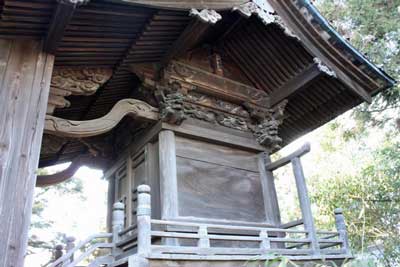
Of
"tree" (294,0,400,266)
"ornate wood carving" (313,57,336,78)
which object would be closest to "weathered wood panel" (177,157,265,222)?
"ornate wood carving" (313,57,336,78)

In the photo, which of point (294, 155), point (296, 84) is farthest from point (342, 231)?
point (296, 84)

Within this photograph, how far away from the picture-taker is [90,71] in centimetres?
446

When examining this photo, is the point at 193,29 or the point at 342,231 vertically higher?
the point at 193,29

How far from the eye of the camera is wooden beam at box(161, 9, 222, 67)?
13.4 ft

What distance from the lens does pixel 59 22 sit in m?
3.37

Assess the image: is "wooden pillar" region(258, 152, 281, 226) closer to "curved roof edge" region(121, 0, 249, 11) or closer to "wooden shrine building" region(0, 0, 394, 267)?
"wooden shrine building" region(0, 0, 394, 267)

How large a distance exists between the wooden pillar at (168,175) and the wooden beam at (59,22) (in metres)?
1.83

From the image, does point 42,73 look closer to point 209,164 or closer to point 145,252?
point 145,252

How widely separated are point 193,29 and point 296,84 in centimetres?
221

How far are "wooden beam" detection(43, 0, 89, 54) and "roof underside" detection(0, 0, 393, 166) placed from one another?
0.11 meters

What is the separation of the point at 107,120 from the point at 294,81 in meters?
3.06

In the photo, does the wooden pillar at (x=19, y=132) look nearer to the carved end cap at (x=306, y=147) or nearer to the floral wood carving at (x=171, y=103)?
the floral wood carving at (x=171, y=103)

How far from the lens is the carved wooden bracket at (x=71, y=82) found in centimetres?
416

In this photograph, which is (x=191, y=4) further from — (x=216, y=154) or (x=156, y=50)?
(x=216, y=154)
